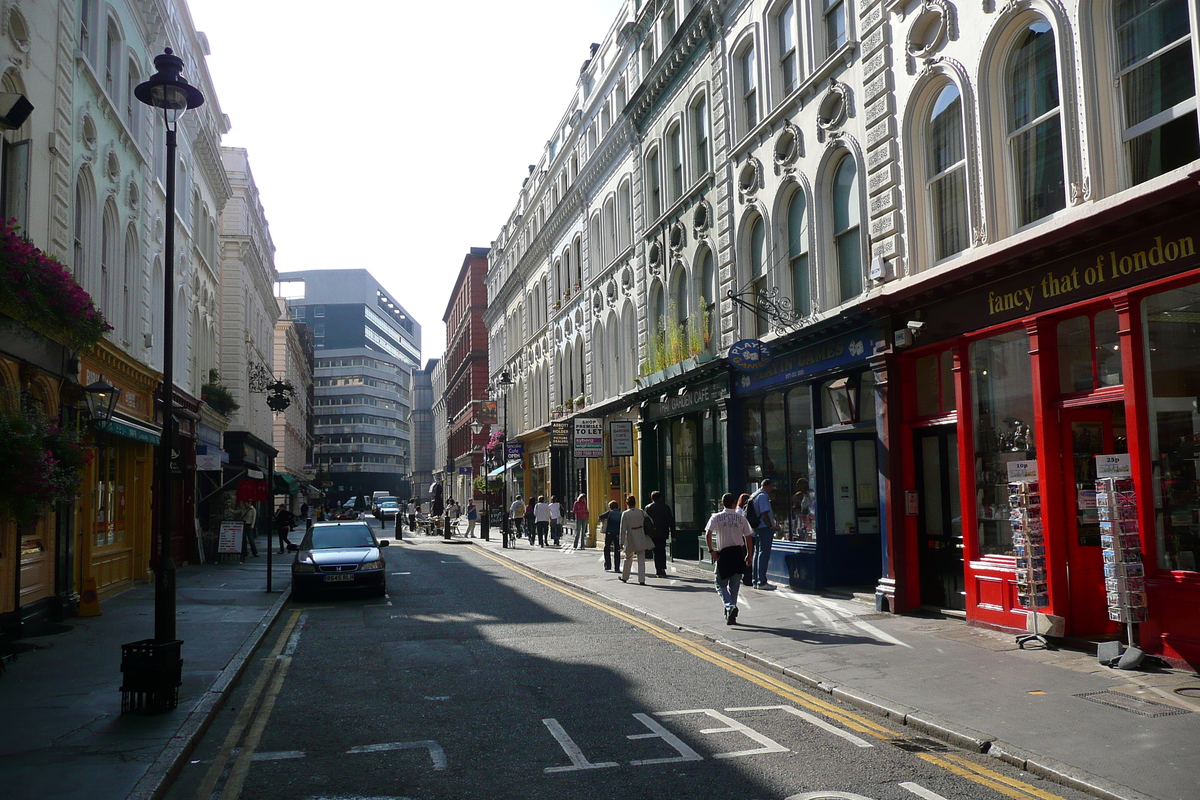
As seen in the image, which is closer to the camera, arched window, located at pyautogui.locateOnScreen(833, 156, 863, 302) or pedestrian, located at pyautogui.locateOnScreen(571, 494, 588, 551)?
arched window, located at pyautogui.locateOnScreen(833, 156, 863, 302)

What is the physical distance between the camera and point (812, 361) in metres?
16.5

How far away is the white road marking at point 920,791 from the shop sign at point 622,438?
67.0ft

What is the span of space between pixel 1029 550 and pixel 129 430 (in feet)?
48.2

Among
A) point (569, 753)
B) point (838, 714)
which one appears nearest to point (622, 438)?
point (838, 714)

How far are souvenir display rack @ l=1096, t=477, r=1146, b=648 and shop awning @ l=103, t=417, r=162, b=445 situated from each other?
14.4 metres

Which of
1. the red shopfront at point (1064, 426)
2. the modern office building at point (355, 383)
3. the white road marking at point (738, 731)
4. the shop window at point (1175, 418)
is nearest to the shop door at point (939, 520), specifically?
the red shopfront at point (1064, 426)

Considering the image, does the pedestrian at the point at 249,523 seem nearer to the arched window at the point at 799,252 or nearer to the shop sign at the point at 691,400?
the shop sign at the point at 691,400

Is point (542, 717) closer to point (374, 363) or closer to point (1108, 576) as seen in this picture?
point (1108, 576)

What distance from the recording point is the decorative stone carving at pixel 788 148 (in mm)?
17188

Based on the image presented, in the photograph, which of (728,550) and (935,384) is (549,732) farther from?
(935,384)

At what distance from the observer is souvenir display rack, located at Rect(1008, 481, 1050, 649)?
10844 millimetres

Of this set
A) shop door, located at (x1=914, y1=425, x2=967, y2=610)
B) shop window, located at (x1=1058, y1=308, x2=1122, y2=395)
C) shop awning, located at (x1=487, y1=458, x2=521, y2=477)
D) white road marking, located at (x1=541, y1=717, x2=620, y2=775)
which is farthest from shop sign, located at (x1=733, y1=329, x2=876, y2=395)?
shop awning, located at (x1=487, y1=458, x2=521, y2=477)

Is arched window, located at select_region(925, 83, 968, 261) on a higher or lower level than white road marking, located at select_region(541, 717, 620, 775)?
higher

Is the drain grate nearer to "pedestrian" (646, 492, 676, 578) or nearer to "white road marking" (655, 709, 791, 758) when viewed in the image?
"white road marking" (655, 709, 791, 758)
